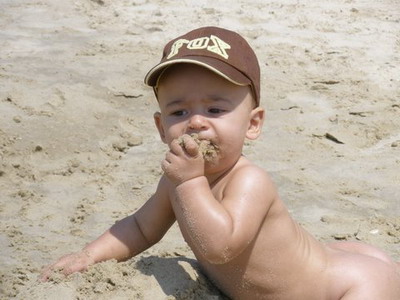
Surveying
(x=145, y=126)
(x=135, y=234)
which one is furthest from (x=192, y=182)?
(x=145, y=126)

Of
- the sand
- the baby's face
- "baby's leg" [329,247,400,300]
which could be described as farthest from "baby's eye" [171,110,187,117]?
"baby's leg" [329,247,400,300]

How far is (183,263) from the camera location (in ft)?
10.0

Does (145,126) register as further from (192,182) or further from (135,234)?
(192,182)

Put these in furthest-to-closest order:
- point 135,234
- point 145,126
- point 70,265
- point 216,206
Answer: point 145,126, point 135,234, point 70,265, point 216,206

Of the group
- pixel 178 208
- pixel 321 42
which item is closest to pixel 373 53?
pixel 321 42

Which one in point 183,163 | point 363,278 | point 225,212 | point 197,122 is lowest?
point 363,278

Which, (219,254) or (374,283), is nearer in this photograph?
(219,254)

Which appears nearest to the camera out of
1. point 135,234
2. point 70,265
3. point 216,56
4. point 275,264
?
point 216,56

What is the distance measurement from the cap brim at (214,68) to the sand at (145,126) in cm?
74

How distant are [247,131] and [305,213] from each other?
1.34 meters

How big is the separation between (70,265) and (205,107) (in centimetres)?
79

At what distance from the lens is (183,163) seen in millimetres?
2572

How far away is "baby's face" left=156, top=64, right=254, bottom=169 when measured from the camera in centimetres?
263

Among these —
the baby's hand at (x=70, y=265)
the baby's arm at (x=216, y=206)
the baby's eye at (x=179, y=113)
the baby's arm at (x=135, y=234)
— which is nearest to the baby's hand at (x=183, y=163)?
the baby's arm at (x=216, y=206)
